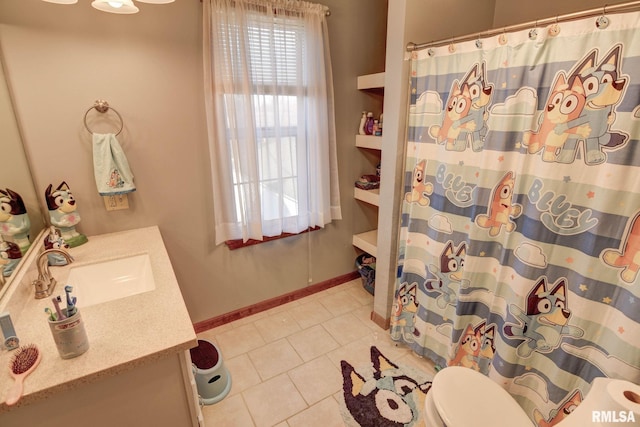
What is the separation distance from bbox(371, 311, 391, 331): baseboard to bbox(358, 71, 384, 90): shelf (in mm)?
1739

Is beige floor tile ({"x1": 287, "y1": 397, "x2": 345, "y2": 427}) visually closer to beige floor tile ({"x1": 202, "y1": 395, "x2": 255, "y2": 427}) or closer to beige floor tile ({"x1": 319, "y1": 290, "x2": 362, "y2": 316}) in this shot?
beige floor tile ({"x1": 202, "y1": 395, "x2": 255, "y2": 427})

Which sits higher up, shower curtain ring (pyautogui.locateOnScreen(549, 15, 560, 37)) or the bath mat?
shower curtain ring (pyautogui.locateOnScreen(549, 15, 560, 37))

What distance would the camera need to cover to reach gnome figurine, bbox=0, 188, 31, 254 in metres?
1.30

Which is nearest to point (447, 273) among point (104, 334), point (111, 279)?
point (104, 334)

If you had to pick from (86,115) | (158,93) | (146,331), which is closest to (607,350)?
(146,331)

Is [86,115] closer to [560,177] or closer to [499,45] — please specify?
[499,45]

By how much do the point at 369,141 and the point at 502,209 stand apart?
3.98ft

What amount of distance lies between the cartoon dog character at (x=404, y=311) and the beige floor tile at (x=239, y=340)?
3.19ft

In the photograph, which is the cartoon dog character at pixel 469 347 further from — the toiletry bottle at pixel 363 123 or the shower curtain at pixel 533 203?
the toiletry bottle at pixel 363 123

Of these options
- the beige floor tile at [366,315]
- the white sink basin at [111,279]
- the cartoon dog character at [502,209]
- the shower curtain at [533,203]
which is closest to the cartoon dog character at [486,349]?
the shower curtain at [533,203]

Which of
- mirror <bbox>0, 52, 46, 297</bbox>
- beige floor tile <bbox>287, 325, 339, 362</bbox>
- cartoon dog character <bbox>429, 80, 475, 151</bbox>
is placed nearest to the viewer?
mirror <bbox>0, 52, 46, 297</bbox>

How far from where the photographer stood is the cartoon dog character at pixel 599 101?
106 centimetres

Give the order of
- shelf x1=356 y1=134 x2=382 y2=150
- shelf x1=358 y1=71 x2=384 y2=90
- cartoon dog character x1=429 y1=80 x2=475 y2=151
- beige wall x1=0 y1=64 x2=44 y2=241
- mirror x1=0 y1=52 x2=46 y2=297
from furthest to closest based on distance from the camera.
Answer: shelf x1=356 y1=134 x2=382 y2=150 < shelf x1=358 y1=71 x2=384 y2=90 < cartoon dog character x1=429 y1=80 x2=475 y2=151 < beige wall x1=0 y1=64 x2=44 y2=241 < mirror x1=0 y1=52 x2=46 y2=297

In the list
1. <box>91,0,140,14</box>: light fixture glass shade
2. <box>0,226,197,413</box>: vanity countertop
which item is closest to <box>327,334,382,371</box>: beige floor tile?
<box>0,226,197,413</box>: vanity countertop
